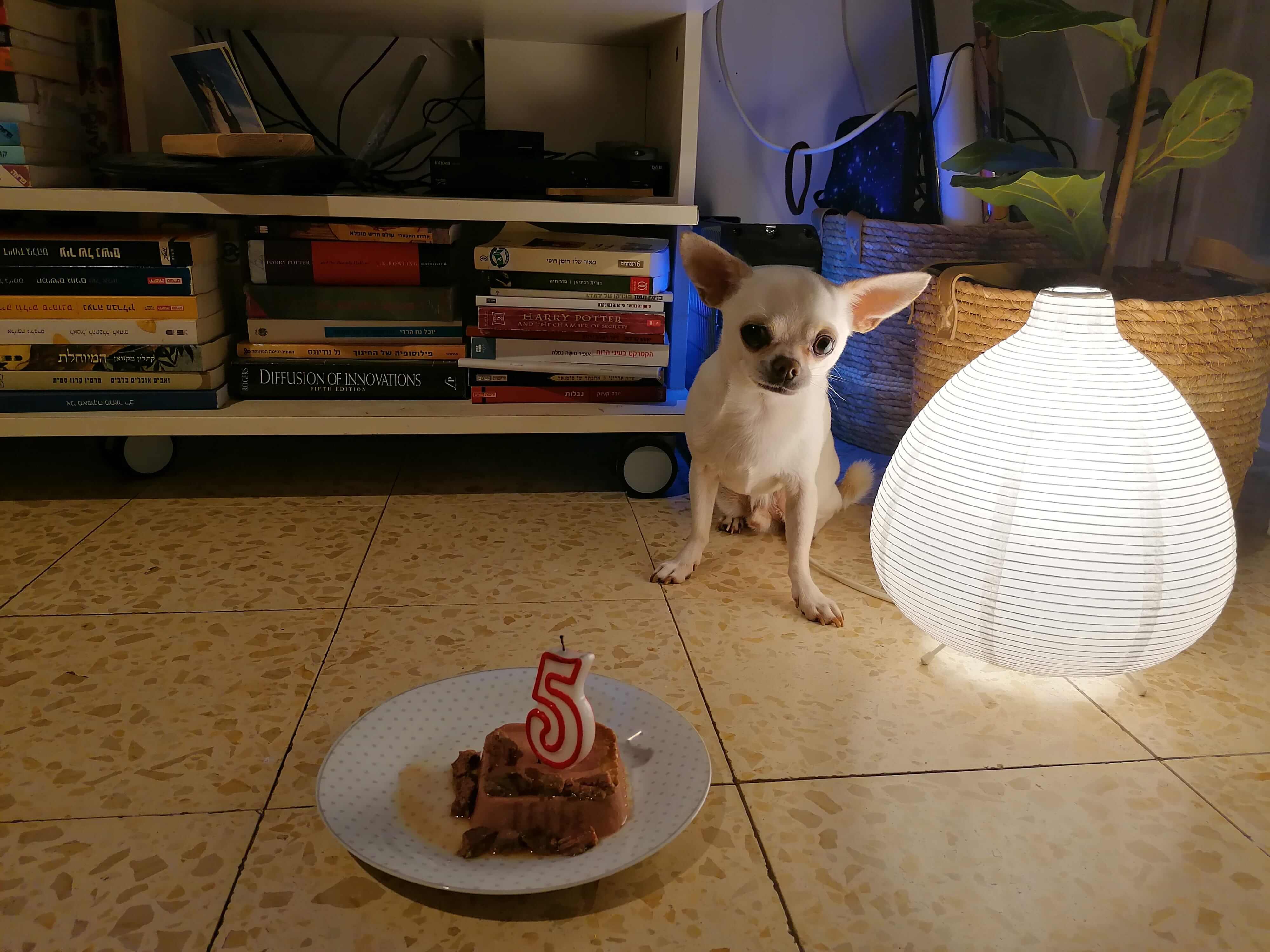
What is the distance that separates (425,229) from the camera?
1.49 meters

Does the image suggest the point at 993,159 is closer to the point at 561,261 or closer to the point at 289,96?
the point at 561,261

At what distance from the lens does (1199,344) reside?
113 cm

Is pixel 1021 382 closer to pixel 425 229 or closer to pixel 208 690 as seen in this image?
pixel 208 690

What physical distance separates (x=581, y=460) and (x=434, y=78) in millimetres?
849

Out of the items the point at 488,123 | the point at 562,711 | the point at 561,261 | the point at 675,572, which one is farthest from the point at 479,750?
the point at 488,123

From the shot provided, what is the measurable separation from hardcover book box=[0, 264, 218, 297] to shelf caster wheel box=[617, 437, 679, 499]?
2.42ft

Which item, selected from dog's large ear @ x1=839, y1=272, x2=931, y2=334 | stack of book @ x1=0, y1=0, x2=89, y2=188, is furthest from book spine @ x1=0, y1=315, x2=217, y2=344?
dog's large ear @ x1=839, y1=272, x2=931, y2=334

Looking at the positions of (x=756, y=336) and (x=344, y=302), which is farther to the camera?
(x=344, y=302)

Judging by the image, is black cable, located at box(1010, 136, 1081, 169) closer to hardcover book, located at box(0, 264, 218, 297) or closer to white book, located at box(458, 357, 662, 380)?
white book, located at box(458, 357, 662, 380)

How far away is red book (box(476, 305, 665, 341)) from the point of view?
4.91 feet

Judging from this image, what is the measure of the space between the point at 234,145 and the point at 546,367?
0.57 metres

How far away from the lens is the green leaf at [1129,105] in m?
1.17

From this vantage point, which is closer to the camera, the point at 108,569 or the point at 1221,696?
the point at 1221,696

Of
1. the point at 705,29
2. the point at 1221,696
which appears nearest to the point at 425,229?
the point at 705,29
